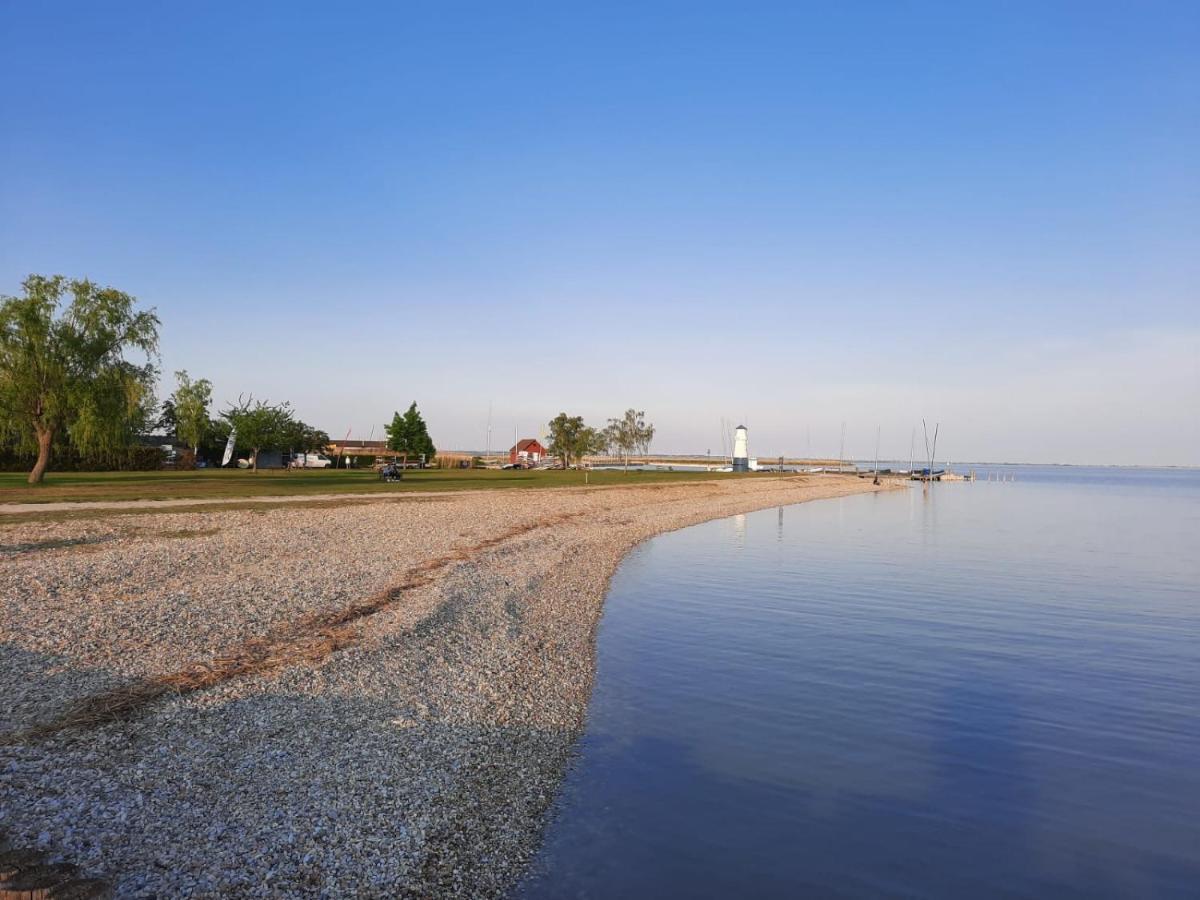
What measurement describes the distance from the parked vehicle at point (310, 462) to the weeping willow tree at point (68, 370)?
54.9 m

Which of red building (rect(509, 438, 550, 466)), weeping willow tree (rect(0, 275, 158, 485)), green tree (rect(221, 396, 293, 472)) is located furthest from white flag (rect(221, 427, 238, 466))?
red building (rect(509, 438, 550, 466))

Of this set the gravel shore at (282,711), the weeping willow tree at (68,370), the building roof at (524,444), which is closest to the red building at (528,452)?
the building roof at (524,444)

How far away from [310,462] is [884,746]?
3998 inches

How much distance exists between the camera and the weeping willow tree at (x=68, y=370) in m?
41.6

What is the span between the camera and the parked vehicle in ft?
330

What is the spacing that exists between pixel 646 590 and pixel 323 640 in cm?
1192

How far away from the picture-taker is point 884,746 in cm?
1080

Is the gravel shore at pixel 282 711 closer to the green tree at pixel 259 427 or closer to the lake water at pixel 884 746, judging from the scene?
the lake water at pixel 884 746

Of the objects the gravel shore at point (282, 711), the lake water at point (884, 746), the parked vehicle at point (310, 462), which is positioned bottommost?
the lake water at point (884, 746)

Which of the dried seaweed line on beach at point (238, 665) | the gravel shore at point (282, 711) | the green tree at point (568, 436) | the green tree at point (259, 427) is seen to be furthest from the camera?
the green tree at point (568, 436)

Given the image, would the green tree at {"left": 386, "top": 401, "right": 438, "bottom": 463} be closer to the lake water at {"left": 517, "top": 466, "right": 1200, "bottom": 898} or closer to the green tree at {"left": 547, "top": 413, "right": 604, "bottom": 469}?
the green tree at {"left": 547, "top": 413, "right": 604, "bottom": 469}

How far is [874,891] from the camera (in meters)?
7.18

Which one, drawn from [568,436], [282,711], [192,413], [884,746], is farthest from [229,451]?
[884,746]

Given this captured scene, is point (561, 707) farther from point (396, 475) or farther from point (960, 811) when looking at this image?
point (396, 475)
